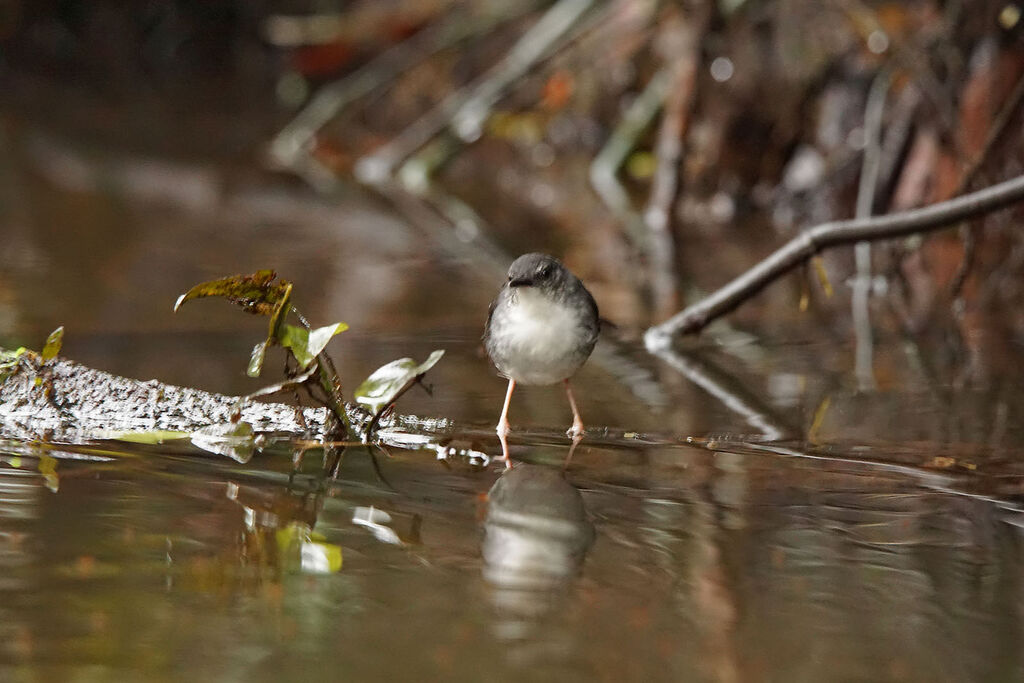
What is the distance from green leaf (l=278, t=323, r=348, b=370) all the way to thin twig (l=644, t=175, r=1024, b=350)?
Result: 171 cm

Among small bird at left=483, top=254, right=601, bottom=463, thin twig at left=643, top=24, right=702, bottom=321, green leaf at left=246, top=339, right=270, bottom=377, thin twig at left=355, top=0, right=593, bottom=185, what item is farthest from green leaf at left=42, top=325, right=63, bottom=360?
thin twig at left=355, top=0, right=593, bottom=185

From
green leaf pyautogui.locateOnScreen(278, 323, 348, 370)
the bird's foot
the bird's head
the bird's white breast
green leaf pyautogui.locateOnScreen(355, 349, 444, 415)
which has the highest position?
the bird's head

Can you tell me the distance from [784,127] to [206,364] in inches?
241

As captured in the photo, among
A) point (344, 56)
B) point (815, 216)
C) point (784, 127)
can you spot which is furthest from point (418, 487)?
point (344, 56)

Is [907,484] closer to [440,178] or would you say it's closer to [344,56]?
[440,178]

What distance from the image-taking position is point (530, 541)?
2.57 metres

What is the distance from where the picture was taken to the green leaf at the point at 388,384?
3.20m

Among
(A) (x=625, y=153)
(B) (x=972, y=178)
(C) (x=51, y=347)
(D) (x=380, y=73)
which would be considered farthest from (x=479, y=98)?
(C) (x=51, y=347)

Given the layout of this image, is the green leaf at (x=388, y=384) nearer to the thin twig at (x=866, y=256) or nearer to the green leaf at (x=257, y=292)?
the green leaf at (x=257, y=292)

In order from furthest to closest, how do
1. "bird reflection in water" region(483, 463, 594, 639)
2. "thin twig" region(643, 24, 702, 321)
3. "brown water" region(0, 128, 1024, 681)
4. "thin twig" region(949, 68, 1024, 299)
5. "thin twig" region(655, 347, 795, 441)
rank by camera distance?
"thin twig" region(643, 24, 702, 321) < "thin twig" region(949, 68, 1024, 299) < "thin twig" region(655, 347, 795, 441) < "bird reflection in water" region(483, 463, 594, 639) < "brown water" region(0, 128, 1024, 681)

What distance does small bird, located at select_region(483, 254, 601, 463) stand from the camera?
11.2 ft

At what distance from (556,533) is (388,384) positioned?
751 mm

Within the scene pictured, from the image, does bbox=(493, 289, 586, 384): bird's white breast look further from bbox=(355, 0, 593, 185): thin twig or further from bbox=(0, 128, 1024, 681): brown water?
bbox=(355, 0, 593, 185): thin twig

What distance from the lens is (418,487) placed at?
115 inches
